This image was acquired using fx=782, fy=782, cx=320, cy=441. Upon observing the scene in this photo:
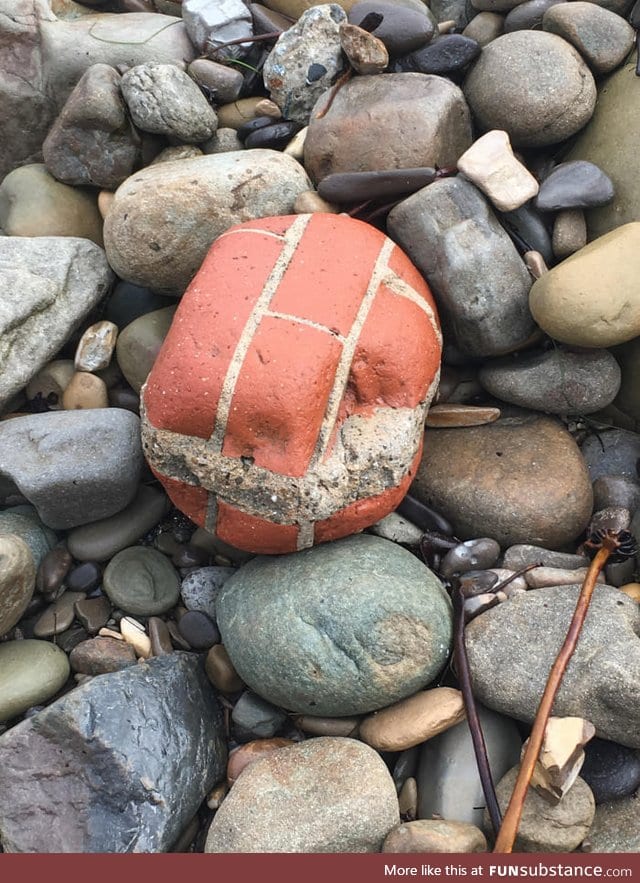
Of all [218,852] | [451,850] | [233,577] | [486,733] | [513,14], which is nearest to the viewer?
[451,850]

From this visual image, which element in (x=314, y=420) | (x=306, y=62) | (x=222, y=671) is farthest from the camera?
(x=306, y=62)

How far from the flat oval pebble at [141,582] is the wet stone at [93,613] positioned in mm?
49

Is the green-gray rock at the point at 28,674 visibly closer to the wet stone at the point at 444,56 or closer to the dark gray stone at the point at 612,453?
the dark gray stone at the point at 612,453

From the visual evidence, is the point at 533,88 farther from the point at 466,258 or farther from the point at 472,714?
the point at 472,714

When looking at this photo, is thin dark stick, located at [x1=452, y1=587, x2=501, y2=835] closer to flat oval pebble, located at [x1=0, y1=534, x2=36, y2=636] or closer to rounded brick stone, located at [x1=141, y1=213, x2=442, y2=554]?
rounded brick stone, located at [x1=141, y1=213, x2=442, y2=554]

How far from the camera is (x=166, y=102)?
12.3 ft

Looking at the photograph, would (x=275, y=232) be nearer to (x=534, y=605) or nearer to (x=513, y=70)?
(x=513, y=70)

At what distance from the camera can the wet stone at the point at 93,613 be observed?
339 cm

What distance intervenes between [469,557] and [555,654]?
0.53 metres

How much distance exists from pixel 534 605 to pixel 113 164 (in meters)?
2.90

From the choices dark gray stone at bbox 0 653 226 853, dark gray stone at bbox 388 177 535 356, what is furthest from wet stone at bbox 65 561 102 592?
dark gray stone at bbox 388 177 535 356

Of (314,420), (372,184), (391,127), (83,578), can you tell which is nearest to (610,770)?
(314,420)

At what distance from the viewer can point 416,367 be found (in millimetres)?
2938

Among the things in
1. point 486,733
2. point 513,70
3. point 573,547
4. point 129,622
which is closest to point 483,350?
point 573,547
